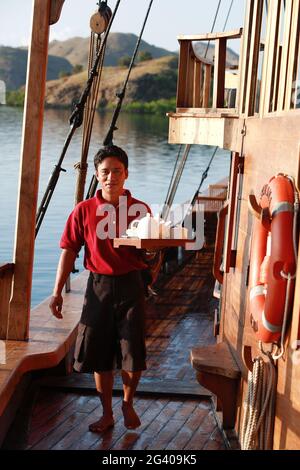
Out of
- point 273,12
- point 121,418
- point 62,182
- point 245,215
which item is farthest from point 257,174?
point 62,182

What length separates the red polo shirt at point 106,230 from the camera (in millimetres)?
4637

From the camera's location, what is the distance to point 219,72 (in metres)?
6.93

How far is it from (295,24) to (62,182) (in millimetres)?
34936

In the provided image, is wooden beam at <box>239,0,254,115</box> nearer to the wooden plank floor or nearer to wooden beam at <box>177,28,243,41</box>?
wooden beam at <box>177,28,243,41</box>

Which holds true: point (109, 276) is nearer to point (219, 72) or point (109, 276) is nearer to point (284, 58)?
point (284, 58)

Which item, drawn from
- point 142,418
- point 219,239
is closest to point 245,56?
point 219,239

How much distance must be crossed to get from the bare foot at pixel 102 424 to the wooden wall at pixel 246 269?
0.66 meters

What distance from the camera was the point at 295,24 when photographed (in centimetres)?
407

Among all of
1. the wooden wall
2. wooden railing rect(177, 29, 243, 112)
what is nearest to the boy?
the wooden wall

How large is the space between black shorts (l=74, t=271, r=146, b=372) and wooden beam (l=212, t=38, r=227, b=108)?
2.60 metres

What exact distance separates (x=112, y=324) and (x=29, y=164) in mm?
1201

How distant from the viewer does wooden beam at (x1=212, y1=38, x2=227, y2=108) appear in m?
6.86

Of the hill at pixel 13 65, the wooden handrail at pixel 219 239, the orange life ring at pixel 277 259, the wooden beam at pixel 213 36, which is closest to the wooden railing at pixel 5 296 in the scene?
the wooden handrail at pixel 219 239

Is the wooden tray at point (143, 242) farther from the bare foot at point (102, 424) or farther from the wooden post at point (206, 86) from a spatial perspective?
the wooden post at point (206, 86)
